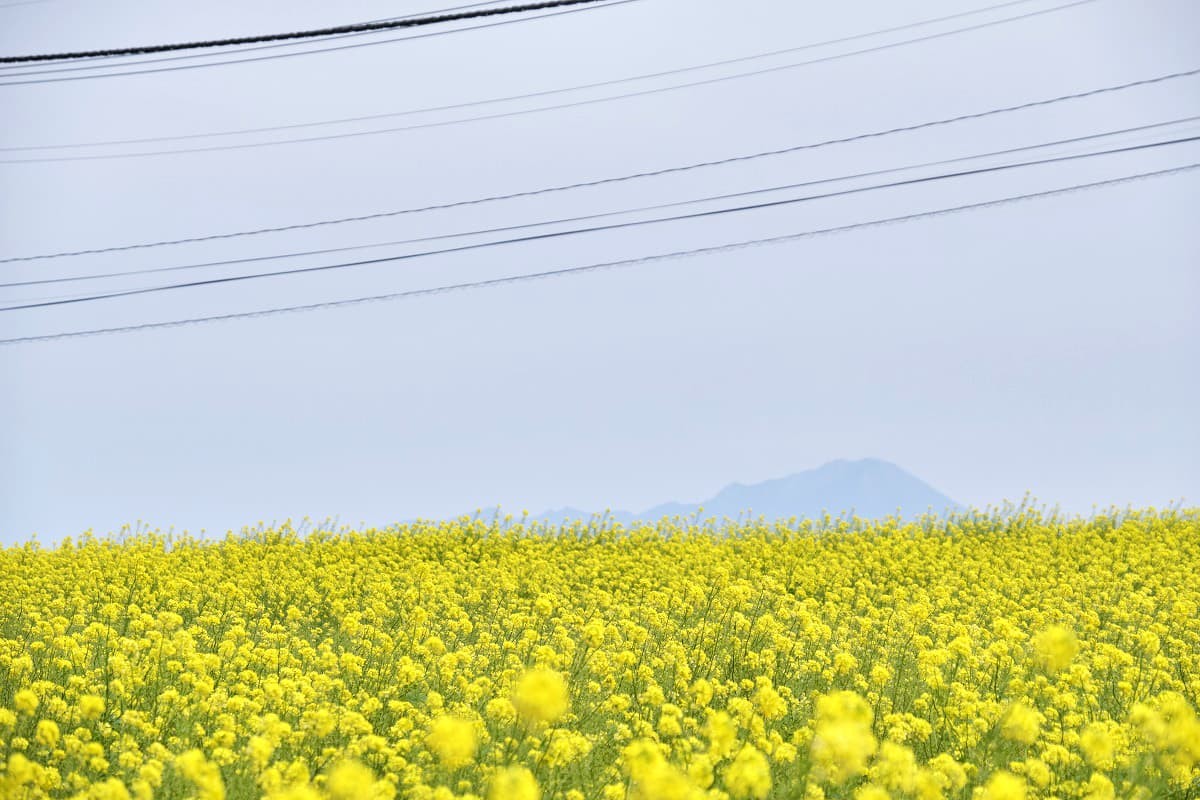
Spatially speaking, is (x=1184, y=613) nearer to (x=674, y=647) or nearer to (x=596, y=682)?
(x=674, y=647)

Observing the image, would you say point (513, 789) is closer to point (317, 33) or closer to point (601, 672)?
point (601, 672)

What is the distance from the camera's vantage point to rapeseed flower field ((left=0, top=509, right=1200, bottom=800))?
4.24 meters

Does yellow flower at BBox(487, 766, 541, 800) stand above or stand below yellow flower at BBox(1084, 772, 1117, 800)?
above

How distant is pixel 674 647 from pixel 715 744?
3457 mm

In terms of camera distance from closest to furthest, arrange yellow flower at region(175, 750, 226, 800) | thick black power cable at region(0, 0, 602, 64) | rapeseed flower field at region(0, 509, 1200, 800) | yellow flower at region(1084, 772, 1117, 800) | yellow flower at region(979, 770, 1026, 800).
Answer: yellow flower at region(175, 750, 226, 800) → yellow flower at region(979, 770, 1026, 800) → yellow flower at region(1084, 772, 1117, 800) → rapeseed flower field at region(0, 509, 1200, 800) → thick black power cable at region(0, 0, 602, 64)

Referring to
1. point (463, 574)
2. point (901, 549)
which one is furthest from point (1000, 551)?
point (463, 574)

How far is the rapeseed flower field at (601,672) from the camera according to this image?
13.9 ft

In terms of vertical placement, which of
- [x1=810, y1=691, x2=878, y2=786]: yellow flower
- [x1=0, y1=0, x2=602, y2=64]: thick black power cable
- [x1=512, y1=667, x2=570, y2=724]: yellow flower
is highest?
[x1=0, y1=0, x2=602, y2=64]: thick black power cable

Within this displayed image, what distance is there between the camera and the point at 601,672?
686cm

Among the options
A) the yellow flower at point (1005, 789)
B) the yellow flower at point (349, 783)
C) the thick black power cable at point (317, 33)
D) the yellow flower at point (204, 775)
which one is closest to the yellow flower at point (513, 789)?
the yellow flower at point (349, 783)

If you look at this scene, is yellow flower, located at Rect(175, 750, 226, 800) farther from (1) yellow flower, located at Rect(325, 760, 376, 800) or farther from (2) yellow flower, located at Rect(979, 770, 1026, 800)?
(2) yellow flower, located at Rect(979, 770, 1026, 800)

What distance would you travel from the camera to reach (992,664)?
7.54 m

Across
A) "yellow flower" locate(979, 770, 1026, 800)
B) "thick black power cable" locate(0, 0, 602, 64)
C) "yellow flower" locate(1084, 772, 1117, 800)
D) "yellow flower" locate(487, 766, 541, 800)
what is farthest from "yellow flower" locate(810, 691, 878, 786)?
"thick black power cable" locate(0, 0, 602, 64)

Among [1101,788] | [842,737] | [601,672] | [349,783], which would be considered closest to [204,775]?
[349,783]
